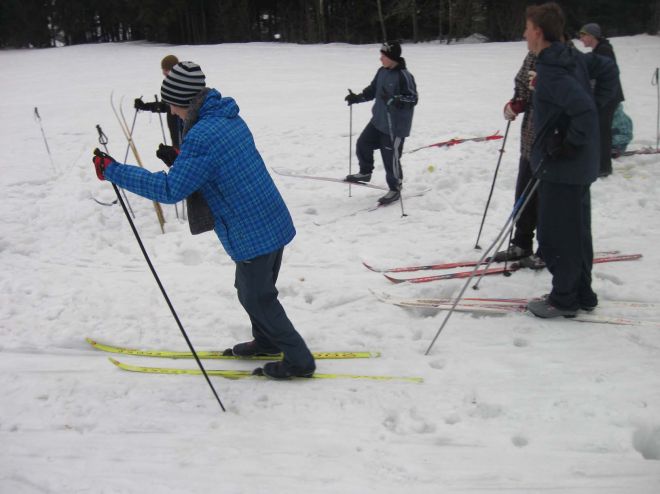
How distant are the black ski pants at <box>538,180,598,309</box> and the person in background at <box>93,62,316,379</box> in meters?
1.64

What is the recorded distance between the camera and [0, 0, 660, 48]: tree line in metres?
22.1

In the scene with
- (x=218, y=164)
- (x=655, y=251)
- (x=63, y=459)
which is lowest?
(x=63, y=459)

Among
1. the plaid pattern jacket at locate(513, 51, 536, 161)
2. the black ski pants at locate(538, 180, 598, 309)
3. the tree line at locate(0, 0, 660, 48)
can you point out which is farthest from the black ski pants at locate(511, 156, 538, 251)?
the tree line at locate(0, 0, 660, 48)

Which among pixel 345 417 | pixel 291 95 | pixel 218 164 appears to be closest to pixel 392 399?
pixel 345 417

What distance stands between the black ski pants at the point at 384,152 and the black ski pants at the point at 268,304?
3.25 m

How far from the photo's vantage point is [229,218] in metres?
2.74

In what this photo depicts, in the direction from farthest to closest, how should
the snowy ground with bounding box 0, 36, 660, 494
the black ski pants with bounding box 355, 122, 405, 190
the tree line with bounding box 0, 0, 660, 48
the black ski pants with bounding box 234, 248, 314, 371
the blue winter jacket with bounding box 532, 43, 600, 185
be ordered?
the tree line with bounding box 0, 0, 660, 48
the black ski pants with bounding box 355, 122, 405, 190
the blue winter jacket with bounding box 532, 43, 600, 185
the black ski pants with bounding box 234, 248, 314, 371
the snowy ground with bounding box 0, 36, 660, 494

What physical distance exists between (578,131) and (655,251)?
2.11 meters

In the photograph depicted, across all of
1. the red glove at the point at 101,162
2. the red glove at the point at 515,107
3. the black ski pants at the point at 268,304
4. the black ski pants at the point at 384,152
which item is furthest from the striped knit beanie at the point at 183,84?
the black ski pants at the point at 384,152

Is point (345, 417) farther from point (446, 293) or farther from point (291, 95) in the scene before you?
point (291, 95)

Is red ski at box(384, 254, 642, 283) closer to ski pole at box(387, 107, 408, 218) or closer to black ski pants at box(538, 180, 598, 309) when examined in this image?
black ski pants at box(538, 180, 598, 309)

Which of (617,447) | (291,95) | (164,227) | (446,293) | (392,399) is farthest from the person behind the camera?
(291,95)

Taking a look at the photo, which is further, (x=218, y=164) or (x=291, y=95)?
(x=291, y=95)

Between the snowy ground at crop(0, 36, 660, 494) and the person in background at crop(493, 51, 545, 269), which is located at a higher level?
the person in background at crop(493, 51, 545, 269)
